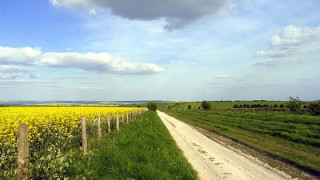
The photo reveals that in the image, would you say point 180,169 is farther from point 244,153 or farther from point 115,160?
point 244,153

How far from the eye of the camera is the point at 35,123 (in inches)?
405

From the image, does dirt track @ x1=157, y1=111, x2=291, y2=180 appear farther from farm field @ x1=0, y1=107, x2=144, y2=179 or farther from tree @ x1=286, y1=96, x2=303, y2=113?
tree @ x1=286, y1=96, x2=303, y2=113

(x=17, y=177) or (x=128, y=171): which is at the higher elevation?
(x=17, y=177)

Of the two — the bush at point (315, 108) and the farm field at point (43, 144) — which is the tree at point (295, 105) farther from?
the farm field at point (43, 144)

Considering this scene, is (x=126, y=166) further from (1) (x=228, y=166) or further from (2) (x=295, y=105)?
(2) (x=295, y=105)

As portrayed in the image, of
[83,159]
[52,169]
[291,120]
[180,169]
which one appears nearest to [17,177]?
[52,169]

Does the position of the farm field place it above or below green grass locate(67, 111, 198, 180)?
above

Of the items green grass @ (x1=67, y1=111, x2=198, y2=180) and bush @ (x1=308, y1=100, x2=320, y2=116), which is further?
bush @ (x1=308, y1=100, x2=320, y2=116)

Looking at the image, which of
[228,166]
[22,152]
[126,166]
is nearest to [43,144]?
[126,166]

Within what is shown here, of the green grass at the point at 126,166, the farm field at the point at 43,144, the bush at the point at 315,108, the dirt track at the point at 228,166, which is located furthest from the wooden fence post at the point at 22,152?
the bush at the point at 315,108

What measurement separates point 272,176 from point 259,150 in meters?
4.61

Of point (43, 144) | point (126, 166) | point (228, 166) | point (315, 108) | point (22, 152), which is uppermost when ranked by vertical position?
point (22, 152)

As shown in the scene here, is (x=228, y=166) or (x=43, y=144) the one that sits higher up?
(x=43, y=144)

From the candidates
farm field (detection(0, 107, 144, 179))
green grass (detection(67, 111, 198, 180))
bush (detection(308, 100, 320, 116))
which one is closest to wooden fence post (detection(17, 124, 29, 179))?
farm field (detection(0, 107, 144, 179))
